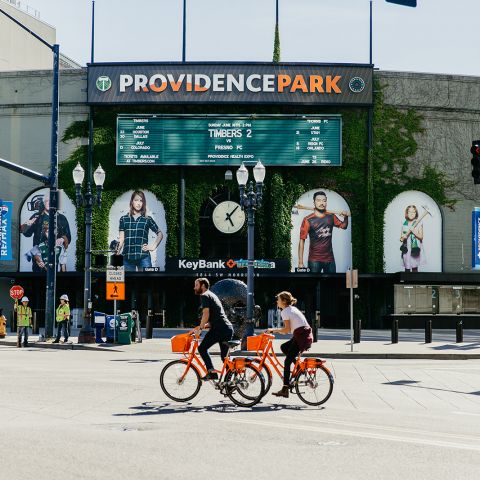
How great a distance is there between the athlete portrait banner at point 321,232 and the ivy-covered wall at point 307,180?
461 millimetres

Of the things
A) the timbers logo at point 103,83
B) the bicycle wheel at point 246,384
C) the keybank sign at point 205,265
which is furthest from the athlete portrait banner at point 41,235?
the bicycle wheel at point 246,384

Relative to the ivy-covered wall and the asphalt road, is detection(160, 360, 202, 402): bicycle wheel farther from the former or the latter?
the ivy-covered wall

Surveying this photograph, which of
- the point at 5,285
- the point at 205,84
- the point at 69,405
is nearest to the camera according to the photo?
the point at 69,405

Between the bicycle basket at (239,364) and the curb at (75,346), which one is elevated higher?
the bicycle basket at (239,364)

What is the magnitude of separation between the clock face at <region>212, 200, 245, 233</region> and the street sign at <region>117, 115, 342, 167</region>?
268cm

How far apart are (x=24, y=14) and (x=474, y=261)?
42.1 m

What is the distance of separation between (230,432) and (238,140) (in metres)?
38.8

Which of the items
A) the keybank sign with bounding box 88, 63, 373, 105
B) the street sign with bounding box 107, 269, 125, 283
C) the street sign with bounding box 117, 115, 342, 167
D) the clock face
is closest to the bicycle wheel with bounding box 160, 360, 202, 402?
the street sign with bounding box 107, 269, 125, 283

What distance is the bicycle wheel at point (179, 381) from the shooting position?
1290 cm

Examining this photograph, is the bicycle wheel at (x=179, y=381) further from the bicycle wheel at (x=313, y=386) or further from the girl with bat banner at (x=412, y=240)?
the girl with bat banner at (x=412, y=240)

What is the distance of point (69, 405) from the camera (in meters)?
12.4

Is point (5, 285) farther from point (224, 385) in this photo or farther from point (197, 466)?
point (197, 466)

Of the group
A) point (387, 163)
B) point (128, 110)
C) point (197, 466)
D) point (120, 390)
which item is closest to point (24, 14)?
point (128, 110)

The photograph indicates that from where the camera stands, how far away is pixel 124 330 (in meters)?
29.1
